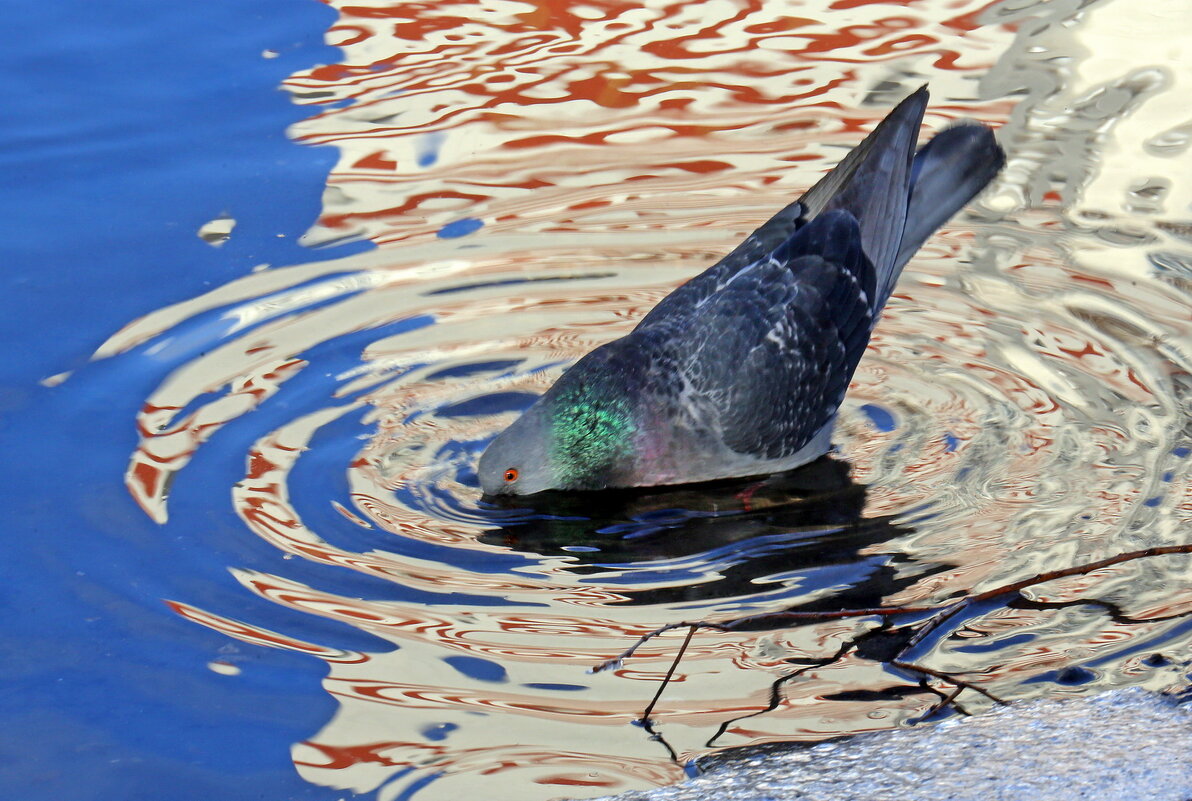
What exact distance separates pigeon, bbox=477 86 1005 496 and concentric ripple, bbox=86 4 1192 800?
128mm

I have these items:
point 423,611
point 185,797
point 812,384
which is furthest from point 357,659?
point 812,384

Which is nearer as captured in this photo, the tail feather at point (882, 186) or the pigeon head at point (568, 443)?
the pigeon head at point (568, 443)

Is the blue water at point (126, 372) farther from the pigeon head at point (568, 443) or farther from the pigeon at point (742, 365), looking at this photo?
the pigeon at point (742, 365)

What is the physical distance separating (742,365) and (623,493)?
605 mm

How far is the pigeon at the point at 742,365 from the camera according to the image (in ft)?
16.7

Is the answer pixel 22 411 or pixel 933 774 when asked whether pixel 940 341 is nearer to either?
pixel 933 774

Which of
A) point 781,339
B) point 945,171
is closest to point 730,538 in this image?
point 781,339

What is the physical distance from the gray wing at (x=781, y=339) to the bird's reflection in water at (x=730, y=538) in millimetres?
230

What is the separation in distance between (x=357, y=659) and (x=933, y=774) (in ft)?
5.14

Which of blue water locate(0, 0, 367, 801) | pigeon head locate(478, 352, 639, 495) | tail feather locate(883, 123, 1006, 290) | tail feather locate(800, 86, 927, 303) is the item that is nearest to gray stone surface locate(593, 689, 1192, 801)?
blue water locate(0, 0, 367, 801)

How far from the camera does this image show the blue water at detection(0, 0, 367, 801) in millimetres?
3764

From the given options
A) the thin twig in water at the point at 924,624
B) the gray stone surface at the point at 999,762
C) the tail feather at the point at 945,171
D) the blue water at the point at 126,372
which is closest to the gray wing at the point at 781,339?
the tail feather at the point at 945,171

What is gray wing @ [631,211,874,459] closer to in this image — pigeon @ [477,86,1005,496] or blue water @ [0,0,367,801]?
pigeon @ [477,86,1005,496]

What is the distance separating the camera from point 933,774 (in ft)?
10.6
